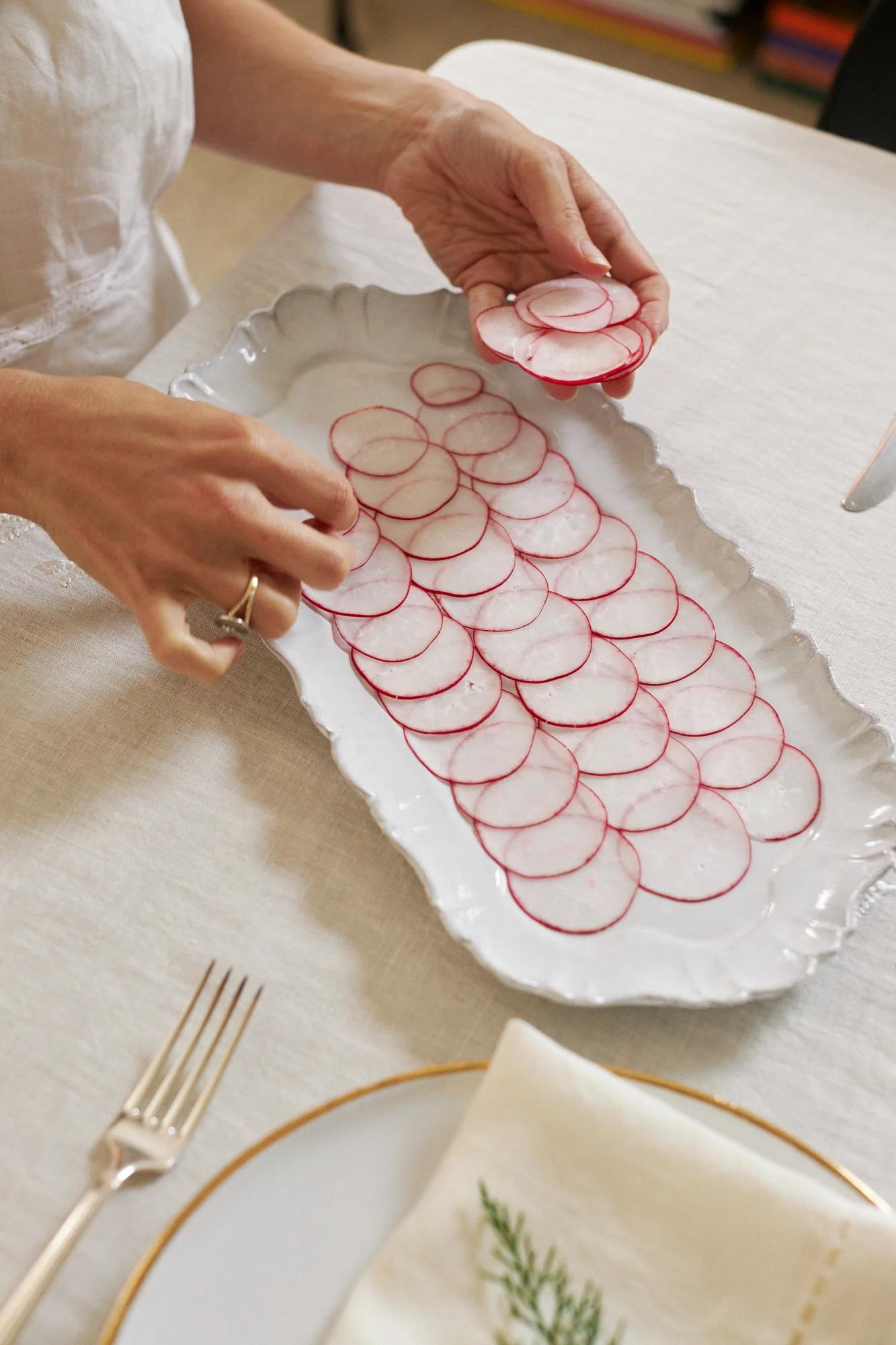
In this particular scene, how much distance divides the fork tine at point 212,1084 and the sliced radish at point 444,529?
0.36 metres

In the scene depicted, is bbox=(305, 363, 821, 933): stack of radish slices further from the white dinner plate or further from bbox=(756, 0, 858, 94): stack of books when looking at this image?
bbox=(756, 0, 858, 94): stack of books

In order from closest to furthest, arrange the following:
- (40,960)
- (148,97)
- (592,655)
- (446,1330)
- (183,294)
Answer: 1. (446,1330)
2. (40,960)
3. (592,655)
4. (148,97)
5. (183,294)

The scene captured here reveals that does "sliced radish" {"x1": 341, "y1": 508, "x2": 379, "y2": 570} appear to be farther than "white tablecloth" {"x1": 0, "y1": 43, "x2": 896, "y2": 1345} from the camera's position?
Yes

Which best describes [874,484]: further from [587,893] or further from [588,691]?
[587,893]

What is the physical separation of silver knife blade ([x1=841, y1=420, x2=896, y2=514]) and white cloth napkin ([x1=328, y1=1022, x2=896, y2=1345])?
0.57 meters

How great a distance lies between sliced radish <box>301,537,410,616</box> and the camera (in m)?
0.83

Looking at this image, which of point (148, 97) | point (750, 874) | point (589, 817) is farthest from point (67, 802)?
point (148, 97)

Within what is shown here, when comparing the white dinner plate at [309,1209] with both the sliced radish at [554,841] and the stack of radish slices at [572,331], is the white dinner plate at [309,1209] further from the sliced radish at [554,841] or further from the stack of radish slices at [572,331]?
the stack of radish slices at [572,331]

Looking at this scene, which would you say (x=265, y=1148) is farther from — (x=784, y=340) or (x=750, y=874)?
(x=784, y=340)

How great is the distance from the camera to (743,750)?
29.9 inches

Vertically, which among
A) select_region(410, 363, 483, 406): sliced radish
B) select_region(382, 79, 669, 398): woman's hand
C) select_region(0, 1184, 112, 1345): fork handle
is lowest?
select_region(0, 1184, 112, 1345): fork handle

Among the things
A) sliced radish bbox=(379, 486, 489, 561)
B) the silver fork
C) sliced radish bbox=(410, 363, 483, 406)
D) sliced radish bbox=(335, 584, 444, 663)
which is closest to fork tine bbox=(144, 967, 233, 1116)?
the silver fork

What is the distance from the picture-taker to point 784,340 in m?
1.06

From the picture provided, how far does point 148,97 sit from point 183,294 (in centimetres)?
31
